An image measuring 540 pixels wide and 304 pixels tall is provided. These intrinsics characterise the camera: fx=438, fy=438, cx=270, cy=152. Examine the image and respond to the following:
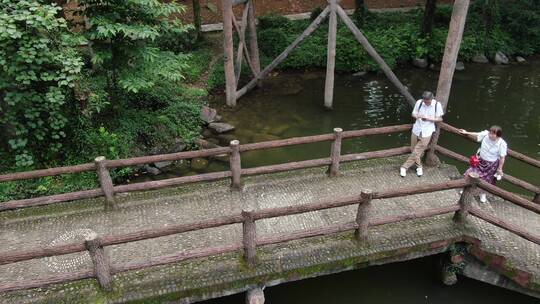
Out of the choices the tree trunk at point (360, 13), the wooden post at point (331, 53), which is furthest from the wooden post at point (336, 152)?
the tree trunk at point (360, 13)

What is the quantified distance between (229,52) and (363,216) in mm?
6888

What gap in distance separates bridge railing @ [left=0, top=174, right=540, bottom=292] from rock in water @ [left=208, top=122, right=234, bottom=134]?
19.5ft

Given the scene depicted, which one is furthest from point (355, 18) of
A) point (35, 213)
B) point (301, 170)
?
point (35, 213)

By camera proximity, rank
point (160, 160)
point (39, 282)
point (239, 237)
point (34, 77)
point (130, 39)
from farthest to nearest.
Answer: point (130, 39) < point (34, 77) < point (160, 160) < point (239, 237) < point (39, 282)

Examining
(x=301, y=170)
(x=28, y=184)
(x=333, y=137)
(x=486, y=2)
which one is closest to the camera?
(x=333, y=137)

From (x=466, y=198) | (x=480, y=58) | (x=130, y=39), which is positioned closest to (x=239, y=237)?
(x=466, y=198)

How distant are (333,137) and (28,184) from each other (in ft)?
18.6

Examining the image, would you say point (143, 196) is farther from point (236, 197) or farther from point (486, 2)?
point (486, 2)

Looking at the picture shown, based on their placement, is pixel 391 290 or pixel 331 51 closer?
pixel 391 290

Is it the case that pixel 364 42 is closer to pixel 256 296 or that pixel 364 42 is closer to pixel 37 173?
pixel 256 296

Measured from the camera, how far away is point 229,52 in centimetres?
1115

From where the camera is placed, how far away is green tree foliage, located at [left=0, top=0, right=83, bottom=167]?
22.6 ft

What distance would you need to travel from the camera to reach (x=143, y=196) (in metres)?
6.87

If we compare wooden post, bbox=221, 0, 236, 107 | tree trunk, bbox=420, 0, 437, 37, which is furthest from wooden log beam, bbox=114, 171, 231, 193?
tree trunk, bbox=420, 0, 437, 37
